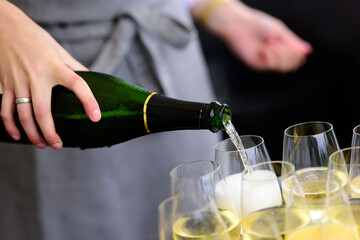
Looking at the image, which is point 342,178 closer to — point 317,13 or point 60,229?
point 60,229

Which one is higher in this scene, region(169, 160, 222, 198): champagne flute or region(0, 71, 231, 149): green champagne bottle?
region(0, 71, 231, 149): green champagne bottle

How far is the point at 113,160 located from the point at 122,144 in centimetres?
6

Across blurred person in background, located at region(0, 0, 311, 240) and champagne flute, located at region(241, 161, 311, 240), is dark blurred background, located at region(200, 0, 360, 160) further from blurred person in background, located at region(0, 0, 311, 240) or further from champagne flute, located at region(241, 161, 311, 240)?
champagne flute, located at region(241, 161, 311, 240)

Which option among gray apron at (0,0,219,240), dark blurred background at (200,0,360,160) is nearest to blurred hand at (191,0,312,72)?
gray apron at (0,0,219,240)

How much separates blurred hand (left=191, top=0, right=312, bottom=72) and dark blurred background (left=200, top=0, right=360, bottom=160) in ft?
4.60

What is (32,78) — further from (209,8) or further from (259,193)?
(209,8)

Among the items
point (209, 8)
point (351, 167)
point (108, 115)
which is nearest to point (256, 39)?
point (209, 8)

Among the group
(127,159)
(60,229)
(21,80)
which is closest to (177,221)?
(21,80)

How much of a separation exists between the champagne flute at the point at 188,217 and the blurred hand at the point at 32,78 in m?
0.33

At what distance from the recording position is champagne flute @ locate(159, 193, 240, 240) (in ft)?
2.46

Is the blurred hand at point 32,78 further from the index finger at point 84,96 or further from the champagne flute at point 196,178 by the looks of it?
the champagne flute at point 196,178

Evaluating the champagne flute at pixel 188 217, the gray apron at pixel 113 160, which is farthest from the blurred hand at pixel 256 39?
the champagne flute at pixel 188 217

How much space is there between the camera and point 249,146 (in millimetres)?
991

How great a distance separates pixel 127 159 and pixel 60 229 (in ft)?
1.10
